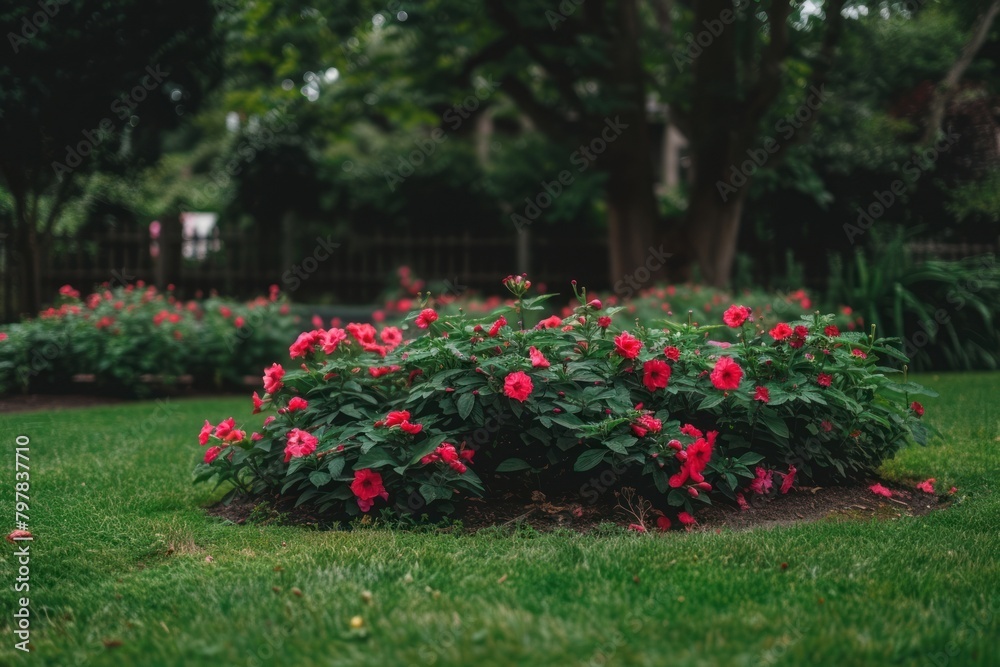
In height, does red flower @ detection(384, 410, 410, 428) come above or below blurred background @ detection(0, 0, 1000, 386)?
below

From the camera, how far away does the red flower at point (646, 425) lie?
4000 mm

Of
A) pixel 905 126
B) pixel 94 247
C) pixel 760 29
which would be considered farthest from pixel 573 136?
pixel 94 247

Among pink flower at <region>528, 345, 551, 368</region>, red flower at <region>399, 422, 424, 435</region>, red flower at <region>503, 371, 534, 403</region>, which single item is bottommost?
red flower at <region>399, 422, 424, 435</region>

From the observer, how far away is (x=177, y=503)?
459 cm

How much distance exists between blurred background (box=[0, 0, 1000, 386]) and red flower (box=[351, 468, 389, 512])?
5.36 meters

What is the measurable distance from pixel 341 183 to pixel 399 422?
1246 cm

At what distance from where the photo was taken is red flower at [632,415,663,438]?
400 cm

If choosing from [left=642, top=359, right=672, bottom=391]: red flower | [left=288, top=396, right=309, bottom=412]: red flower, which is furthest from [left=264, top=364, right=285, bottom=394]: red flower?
[left=642, top=359, right=672, bottom=391]: red flower

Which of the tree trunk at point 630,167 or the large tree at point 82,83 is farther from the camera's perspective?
the tree trunk at point 630,167

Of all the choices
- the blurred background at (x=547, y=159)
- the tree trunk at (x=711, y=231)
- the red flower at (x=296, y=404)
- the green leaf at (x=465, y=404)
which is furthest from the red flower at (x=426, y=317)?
the tree trunk at (x=711, y=231)

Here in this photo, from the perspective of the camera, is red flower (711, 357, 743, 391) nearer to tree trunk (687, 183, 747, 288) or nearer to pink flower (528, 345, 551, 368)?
pink flower (528, 345, 551, 368)

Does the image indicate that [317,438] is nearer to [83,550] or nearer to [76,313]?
[83,550]

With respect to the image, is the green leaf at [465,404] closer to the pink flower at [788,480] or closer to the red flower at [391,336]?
the red flower at [391,336]

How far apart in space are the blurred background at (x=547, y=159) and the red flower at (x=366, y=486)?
5.36 m
